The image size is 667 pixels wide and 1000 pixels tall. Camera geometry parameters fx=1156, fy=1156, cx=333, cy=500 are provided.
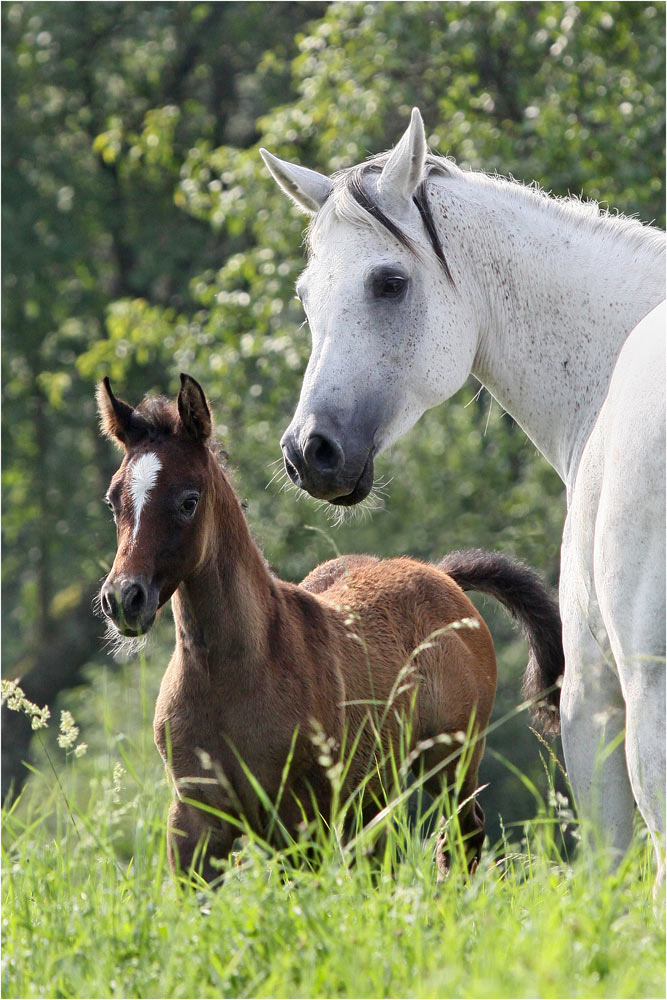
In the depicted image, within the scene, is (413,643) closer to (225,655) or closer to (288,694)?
(288,694)

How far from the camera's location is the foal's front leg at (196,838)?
3.54 m

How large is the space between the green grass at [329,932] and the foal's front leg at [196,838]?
764 mm

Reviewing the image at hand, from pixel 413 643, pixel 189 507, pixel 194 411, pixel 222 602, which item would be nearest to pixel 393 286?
pixel 194 411

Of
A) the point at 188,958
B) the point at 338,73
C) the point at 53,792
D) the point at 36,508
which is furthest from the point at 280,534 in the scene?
the point at 188,958

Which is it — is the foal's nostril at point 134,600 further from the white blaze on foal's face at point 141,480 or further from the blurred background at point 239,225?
the blurred background at point 239,225

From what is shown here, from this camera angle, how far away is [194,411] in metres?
3.75

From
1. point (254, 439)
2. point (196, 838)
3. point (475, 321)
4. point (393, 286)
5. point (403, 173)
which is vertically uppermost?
point (403, 173)

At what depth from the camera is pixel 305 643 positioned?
155 inches

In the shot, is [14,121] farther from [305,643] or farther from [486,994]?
[486,994]

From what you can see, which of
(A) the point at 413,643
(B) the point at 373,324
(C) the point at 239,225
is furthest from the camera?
(C) the point at 239,225

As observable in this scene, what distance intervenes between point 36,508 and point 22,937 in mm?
12446

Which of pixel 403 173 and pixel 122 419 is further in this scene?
pixel 122 419

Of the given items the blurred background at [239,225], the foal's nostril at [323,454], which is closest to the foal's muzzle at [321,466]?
the foal's nostril at [323,454]

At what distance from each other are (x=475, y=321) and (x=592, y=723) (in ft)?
4.12
